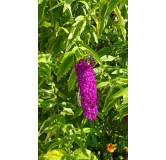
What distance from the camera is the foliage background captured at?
93 cm

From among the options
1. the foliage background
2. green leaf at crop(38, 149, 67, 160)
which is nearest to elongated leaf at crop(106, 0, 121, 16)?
the foliage background

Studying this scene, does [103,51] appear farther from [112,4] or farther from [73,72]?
[112,4]

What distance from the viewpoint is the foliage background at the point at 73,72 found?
93 cm

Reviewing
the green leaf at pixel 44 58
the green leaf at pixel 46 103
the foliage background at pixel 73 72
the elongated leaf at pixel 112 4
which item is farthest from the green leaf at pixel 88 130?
the elongated leaf at pixel 112 4

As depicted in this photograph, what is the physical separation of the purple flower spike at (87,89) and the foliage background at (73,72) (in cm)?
5

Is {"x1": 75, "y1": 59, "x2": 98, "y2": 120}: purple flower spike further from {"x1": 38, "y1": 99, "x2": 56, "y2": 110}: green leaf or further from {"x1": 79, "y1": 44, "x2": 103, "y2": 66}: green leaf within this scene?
{"x1": 38, "y1": 99, "x2": 56, "y2": 110}: green leaf

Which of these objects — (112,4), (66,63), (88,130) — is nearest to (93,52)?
(66,63)

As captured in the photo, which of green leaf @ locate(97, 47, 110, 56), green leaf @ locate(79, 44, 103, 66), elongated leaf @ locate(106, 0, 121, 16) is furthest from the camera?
green leaf @ locate(97, 47, 110, 56)

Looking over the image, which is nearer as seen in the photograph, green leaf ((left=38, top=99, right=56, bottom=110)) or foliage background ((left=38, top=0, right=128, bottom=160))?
foliage background ((left=38, top=0, right=128, bottom=160))

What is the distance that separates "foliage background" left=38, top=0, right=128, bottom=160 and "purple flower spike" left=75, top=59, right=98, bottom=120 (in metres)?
0.05
